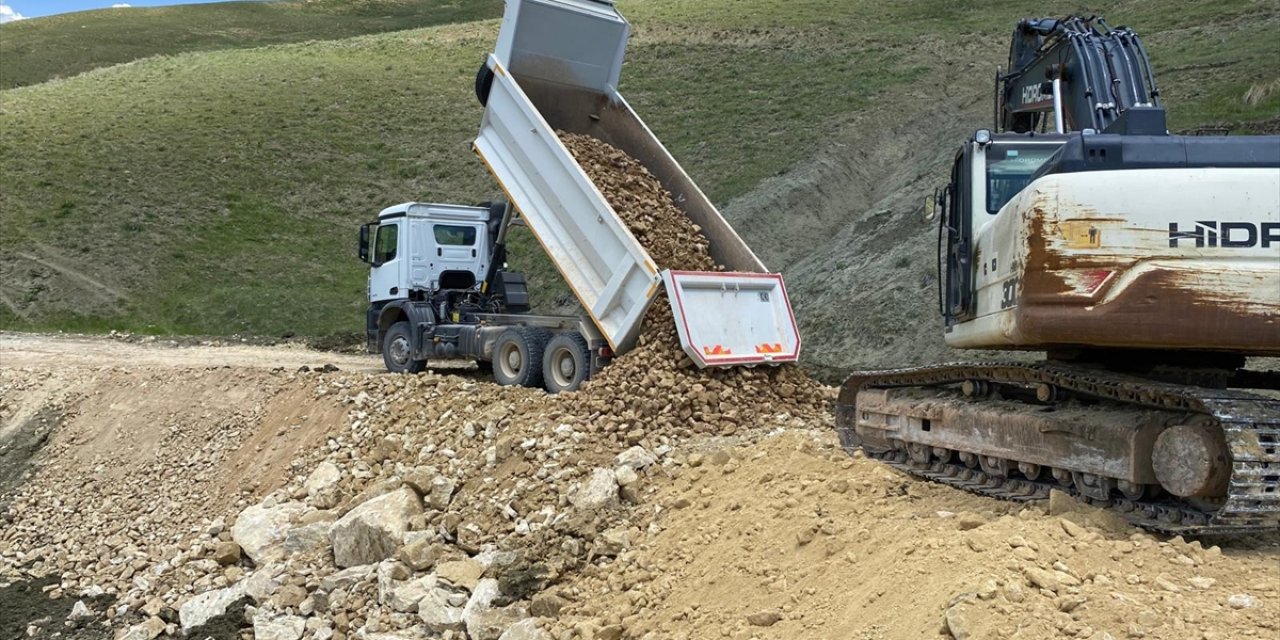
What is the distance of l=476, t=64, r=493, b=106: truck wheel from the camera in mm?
11609

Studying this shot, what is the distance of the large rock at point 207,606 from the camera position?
7.93 meters

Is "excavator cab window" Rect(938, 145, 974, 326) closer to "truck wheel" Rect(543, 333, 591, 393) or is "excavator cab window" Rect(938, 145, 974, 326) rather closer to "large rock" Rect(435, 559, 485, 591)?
"large rock" Rect(435, 559, 485, 591)

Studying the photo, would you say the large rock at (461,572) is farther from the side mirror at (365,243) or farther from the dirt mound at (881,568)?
the side mirror at (365,243)

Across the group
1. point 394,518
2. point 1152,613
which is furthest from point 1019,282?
point 394,518

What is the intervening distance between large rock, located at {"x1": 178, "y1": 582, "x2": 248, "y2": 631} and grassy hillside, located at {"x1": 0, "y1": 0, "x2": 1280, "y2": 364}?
10437 mm

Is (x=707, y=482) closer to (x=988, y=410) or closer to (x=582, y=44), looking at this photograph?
(x=988, y=410)

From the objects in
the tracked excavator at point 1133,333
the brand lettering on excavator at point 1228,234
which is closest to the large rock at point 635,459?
the tracked excavator at point 1133,333

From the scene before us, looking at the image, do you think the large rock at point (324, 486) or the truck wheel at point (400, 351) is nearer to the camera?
the large rock at point (324, 486)

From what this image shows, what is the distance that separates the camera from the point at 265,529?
352 inches

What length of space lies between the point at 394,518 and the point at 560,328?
3.90 m

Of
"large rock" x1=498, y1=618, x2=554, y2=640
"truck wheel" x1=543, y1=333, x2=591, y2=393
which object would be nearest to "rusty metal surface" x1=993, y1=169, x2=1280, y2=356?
"large rock" x1=498, y1=618, x2=554, y2=640

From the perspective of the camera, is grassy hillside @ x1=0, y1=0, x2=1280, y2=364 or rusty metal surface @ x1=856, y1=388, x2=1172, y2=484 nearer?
rusty metal surface @ x1=856, y1=388, x2=1172, y2=484

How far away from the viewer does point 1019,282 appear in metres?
5.24

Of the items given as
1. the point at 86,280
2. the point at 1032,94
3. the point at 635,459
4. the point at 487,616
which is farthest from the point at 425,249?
the point at 86,280
